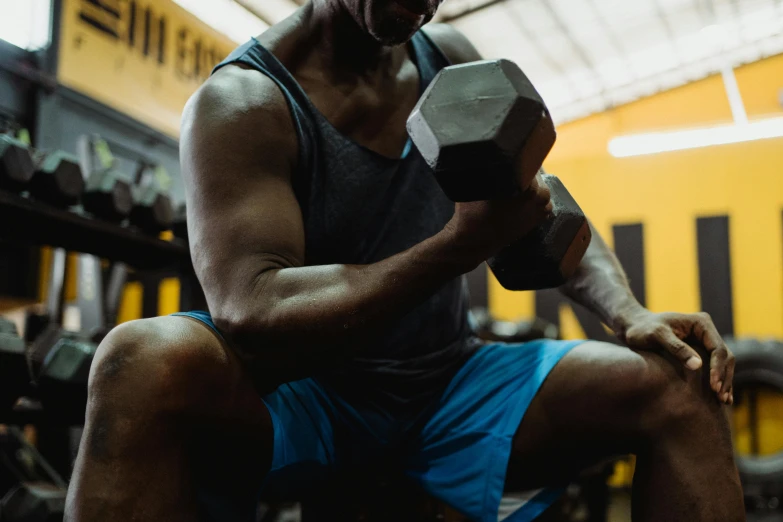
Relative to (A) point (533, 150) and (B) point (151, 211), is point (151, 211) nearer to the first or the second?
(B) point (151, 211)

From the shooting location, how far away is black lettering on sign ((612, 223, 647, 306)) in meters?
3.58

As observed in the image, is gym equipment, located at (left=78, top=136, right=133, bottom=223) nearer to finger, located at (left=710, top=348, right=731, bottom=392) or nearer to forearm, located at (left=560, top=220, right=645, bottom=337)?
forearm, located at (left=560, top=220, right=645, bottom=337)

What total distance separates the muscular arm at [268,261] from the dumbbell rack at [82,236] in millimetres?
878

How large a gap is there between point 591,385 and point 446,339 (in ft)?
0.81

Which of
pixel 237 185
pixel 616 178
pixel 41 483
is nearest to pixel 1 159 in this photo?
pixel 41 483

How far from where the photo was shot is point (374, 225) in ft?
3.19

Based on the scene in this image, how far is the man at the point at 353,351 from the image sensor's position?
65 centimetres

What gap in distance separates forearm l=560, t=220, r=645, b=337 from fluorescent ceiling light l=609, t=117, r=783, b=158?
3016 mm

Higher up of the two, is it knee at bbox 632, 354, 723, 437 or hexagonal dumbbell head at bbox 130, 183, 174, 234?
hexagonal dumbbell head at bbox 130, 183, 174, 234

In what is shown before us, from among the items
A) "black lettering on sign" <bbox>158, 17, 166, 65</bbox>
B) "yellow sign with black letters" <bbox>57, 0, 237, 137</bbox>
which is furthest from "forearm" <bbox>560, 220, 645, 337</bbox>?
"black lettering on sign" <bbox>158, 17, 166, 65</bbox>

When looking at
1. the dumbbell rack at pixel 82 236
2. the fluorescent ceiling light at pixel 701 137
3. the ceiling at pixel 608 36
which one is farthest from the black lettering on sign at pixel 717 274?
the ceiling at pixel 608 36

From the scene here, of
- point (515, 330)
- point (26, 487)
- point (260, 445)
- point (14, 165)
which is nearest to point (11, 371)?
point (26, 487)

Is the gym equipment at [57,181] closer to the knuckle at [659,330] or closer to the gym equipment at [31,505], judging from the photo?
the gym equipment at [31,505]

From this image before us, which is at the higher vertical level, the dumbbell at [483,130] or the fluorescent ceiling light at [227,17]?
the fluorescent ceiling light at [227,17]
